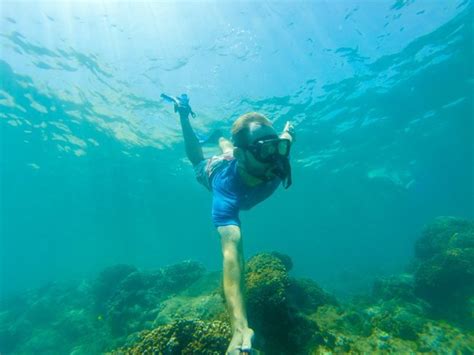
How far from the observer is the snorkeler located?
9.47 feet

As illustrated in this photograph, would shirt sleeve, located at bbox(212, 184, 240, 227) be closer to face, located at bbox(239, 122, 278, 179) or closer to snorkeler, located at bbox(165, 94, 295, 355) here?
snorkeler, located at bbox(165, 94, 295, 355)

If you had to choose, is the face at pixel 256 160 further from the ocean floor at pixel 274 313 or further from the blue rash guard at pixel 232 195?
the ocean floor at pixel 274 313

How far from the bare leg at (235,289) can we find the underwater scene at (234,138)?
0.02m

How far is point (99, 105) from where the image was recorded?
19.7 m

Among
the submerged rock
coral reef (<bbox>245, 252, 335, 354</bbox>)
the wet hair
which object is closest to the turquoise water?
the wet hair

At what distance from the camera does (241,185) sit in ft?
15.5

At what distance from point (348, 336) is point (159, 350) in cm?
360

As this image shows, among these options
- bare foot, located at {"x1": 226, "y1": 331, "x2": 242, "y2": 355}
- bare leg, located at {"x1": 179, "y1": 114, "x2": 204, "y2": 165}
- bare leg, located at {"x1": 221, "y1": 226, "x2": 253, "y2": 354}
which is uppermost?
bare leg, located at {"x1": 179, "y1": 114, "x2": 204, "y2": 165}

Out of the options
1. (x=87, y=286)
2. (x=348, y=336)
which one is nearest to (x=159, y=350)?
(x=348, y=336)


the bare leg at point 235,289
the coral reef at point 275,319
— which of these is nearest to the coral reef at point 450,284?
the coral reef at point 275,319

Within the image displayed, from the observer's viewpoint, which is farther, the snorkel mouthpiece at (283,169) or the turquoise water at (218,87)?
the turquoise water at (218,87)

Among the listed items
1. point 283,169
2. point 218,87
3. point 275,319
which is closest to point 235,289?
point 283,169

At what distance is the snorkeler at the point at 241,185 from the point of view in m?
2.89

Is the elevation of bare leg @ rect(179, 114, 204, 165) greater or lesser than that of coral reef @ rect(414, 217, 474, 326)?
greater
